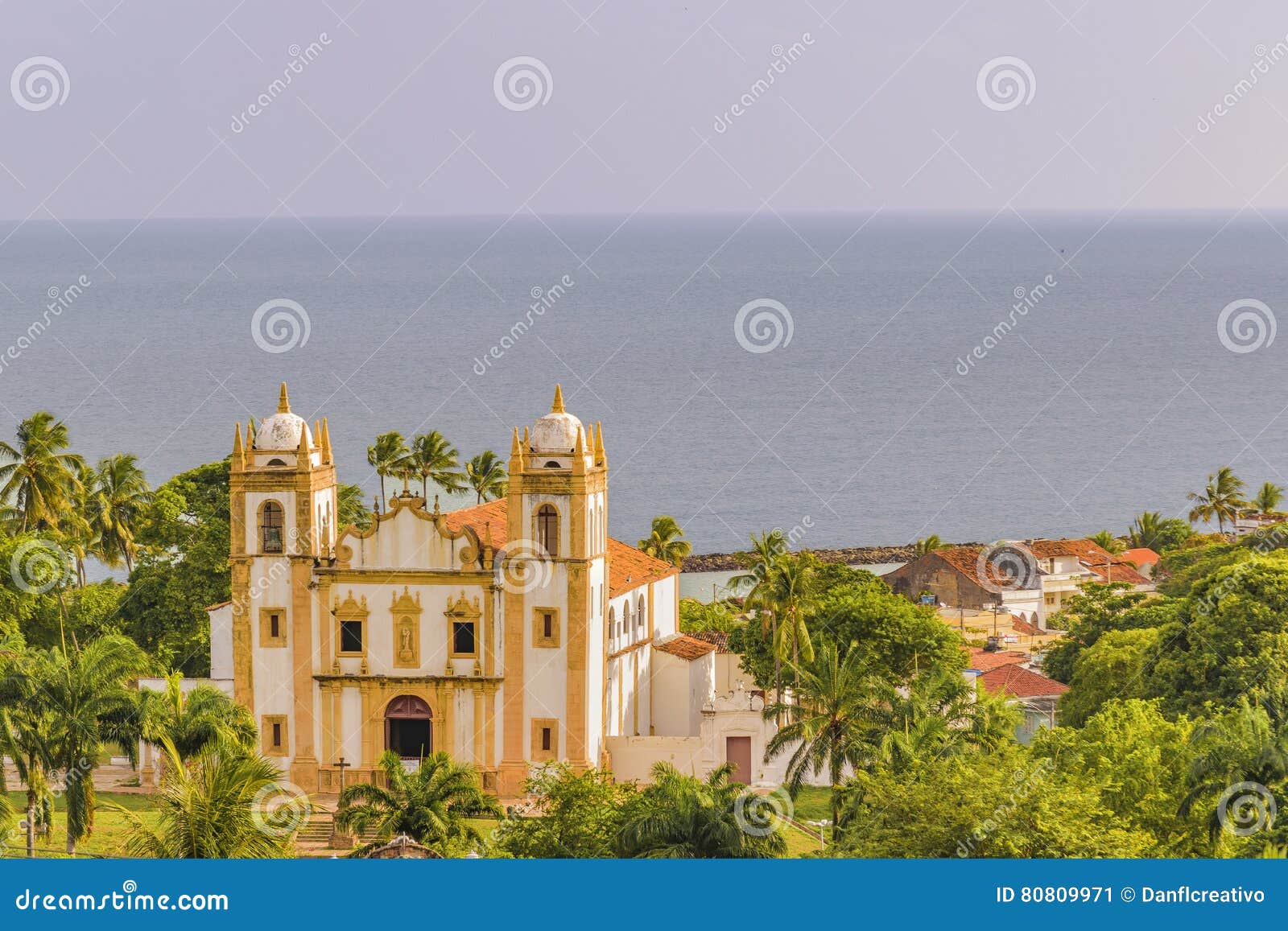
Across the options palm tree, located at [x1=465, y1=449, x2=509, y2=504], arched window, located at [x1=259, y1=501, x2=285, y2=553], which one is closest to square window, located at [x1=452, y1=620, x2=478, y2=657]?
arched window, located at [x1=259, y1=501, x2=285, y2=553]

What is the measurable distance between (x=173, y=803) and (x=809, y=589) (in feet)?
88.0

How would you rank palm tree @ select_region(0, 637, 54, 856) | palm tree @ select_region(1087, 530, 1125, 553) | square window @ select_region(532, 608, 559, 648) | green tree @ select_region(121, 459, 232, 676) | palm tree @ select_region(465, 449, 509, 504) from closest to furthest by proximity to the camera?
palm tree @ select_region(0, 637, 54, 856), square window @ select_region(532, 608, 559, 648), green tree @ select_region(121, 459, 232, 676), palm tree @ select_region(465, 449, 509, 504), palm tree @ select_region(1087, 530, 1125, 553)

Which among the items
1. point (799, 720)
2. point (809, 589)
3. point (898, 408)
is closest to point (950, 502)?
point (898, 408)

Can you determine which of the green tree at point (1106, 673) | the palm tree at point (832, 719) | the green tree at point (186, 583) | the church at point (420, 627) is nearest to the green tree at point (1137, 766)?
the palm tree at point (832, 719)

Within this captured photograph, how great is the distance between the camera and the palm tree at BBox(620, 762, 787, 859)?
36.6 m

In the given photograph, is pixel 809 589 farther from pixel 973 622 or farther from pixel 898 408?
pixel 898 408

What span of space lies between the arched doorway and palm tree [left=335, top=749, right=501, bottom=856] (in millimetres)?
12578

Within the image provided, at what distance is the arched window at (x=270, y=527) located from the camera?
180 ft

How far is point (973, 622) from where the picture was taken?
277 ft

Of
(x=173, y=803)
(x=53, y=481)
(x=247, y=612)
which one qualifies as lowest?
(x=173, y=803)

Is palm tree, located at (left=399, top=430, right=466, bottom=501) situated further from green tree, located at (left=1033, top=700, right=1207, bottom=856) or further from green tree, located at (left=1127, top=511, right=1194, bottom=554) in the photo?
green tree, located at (left=1127, top=511, right=1194, bottom=554)

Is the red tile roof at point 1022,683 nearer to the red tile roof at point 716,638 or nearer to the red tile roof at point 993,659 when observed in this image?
the red tile roof at point 993,659

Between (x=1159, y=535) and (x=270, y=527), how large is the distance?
2359 inches

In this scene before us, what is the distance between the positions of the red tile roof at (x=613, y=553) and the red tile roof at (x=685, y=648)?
1812mm
